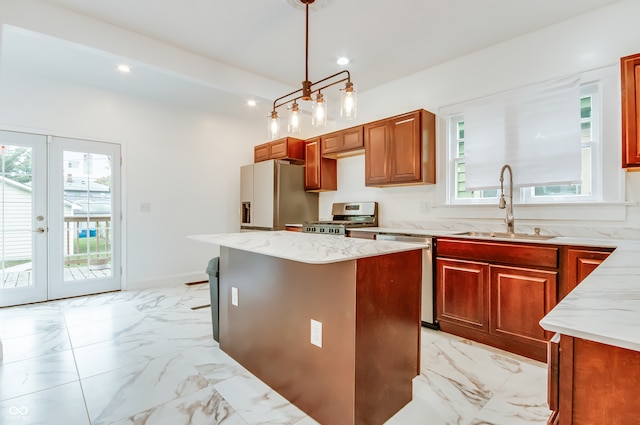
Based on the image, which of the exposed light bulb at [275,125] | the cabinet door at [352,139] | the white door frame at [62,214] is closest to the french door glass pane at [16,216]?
the white door frame at [62,214]

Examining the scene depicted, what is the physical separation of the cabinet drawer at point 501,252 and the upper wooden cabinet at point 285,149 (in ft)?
8.75

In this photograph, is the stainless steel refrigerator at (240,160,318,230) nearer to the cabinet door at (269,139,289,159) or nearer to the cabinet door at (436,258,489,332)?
the cabinet door at (269,139,289,159)

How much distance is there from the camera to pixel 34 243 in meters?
3.66

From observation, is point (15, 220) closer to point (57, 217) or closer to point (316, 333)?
point (57, 217)

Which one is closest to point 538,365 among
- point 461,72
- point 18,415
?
point 461,72

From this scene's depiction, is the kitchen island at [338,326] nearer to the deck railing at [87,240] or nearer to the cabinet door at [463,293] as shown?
the cabinet door at [463,293]

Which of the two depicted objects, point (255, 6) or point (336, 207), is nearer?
point (255, 6)

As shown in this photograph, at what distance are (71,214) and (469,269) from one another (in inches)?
182

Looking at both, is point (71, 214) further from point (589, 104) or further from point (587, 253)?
point (589, 104)

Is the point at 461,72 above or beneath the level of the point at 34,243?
above

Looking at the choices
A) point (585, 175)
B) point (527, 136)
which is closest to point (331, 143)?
point (527, 136)

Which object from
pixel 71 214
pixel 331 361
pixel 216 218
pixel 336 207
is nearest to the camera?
pixel 331 361

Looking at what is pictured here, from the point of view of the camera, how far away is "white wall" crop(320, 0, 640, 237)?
2449 millimetres

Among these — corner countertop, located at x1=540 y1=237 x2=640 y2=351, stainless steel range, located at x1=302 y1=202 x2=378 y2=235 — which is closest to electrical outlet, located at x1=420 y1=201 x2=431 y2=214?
stainless steel range, located at x1=302 y1=202 x2=378 y2=235
